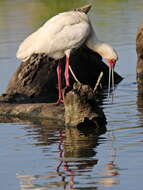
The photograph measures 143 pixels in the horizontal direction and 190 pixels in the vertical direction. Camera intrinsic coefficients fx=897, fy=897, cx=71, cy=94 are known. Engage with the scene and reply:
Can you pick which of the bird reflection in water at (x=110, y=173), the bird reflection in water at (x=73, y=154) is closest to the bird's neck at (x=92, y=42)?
the bird reflection in water at (x=73, y=154)

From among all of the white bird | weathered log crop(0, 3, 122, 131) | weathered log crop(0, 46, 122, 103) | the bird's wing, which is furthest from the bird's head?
weathered log crop(0, 46, 122, 103)

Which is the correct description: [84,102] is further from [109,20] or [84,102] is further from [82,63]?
[109,20]

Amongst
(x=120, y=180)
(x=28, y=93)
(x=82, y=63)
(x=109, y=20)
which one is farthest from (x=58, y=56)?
(x=109, y=20)

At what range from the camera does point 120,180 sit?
12016 mm

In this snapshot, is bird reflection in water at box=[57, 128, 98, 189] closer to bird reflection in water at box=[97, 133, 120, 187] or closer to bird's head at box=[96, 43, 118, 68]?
bird reflection in water at box=[97, 133, 120, 187]

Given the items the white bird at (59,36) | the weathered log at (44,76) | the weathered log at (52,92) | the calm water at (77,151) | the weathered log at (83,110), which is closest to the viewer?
the calm water at (77,151)

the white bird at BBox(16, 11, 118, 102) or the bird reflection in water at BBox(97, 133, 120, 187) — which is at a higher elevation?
the white bird at BBox(16, 11, 118, 102)

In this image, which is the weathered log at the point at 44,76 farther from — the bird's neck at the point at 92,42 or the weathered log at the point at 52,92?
the bird's neck at the point at 92,42

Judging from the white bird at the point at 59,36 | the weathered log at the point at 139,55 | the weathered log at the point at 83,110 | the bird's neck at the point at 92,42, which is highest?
the white bird at the point at 59,36

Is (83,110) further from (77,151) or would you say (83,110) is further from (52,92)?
(52,92)

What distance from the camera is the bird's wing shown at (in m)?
17.0

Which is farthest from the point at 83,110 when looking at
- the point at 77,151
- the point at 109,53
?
the point at 109,53

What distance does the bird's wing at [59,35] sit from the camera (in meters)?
17.0

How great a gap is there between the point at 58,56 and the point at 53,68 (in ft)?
9.61
